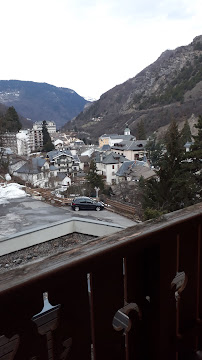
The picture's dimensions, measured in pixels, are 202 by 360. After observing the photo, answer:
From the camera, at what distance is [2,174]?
2006 centimetres

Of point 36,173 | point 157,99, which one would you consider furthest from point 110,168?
point 157,99

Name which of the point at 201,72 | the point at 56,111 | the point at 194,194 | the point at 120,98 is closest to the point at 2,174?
the point at 194,194

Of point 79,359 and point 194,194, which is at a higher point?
point 79,359

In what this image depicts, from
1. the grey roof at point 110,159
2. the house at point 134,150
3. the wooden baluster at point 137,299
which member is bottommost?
the grey roof at point 110,159

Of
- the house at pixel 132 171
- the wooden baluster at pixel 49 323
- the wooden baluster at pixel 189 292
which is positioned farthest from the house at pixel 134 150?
the wooden baluster at pixel 49 323

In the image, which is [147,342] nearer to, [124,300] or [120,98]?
[124,300]

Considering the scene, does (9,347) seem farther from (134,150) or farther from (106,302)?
(134,150)

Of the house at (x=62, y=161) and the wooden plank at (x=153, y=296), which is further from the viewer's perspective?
the house at (x=62, y=161)

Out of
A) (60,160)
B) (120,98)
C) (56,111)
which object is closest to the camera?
(60,160)

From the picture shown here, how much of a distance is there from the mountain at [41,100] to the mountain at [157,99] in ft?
79.8

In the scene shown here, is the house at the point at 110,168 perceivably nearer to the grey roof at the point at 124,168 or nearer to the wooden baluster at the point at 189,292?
the grey roof at the point at 124,168

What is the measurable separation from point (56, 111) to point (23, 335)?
117388 millimetres

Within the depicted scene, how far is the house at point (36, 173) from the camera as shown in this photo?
67.9ft

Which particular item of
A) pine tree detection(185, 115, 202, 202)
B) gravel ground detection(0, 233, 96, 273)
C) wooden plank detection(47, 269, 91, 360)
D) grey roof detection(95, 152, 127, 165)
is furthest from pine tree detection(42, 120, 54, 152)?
wooden plank detection(47, 269, 91, 360)
